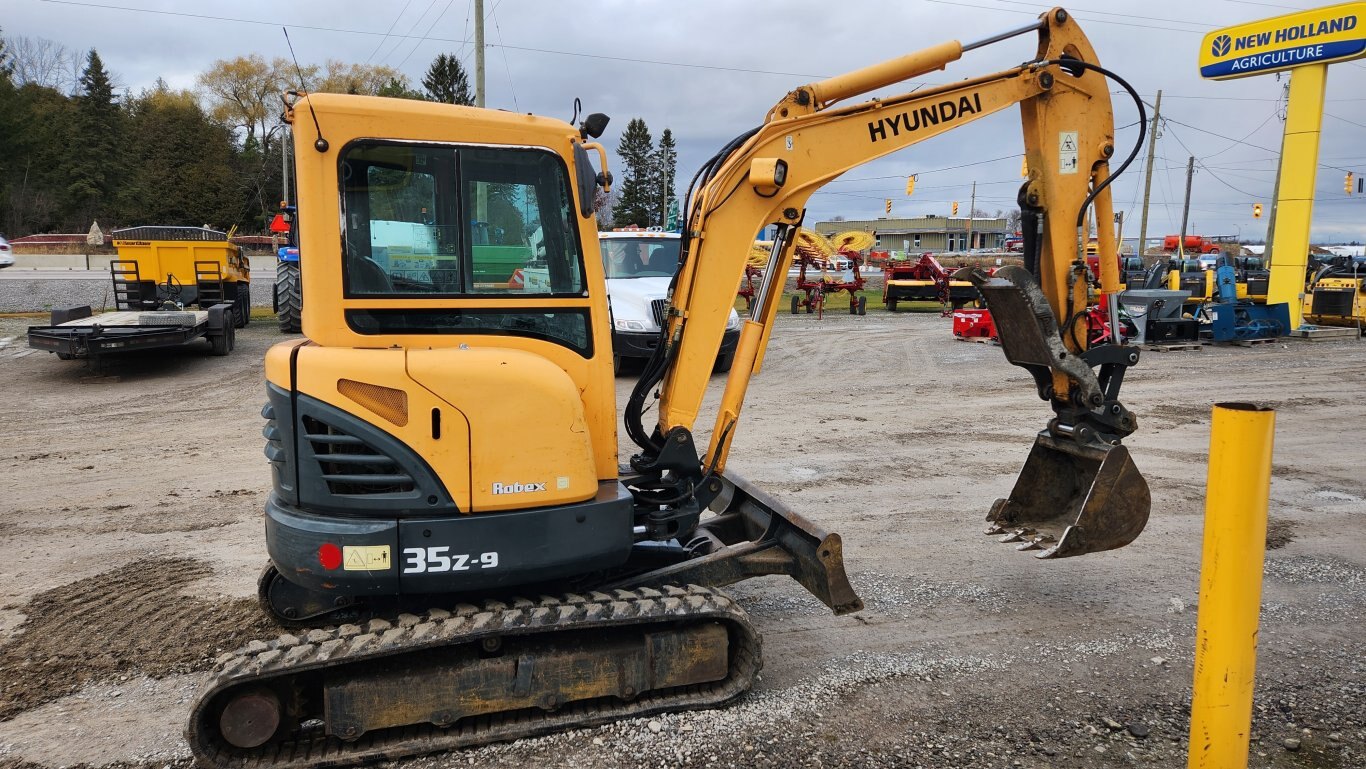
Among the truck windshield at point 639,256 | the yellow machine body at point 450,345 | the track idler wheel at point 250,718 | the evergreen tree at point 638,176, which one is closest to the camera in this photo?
the track idler wheel at point 250,718

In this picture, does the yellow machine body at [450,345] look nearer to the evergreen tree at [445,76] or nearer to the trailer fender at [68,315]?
the trailer fender at [68,315]

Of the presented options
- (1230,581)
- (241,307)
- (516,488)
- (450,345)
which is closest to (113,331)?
(241,307)

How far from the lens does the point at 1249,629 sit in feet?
9.30

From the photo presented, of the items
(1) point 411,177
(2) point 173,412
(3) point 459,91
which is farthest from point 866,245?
(3) point 459,91

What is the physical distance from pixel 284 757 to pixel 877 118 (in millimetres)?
4055

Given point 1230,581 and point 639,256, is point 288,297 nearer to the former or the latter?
point 639,256

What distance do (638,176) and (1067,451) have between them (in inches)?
3383

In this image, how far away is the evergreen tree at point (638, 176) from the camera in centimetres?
8031

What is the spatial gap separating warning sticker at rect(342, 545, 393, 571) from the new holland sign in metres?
25.0

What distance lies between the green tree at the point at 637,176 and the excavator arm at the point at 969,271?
7485 cm

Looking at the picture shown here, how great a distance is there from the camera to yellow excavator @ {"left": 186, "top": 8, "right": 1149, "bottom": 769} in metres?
3.62

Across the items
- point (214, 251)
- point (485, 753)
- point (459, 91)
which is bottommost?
point (485, 753)

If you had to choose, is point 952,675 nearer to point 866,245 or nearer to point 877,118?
point 877,118

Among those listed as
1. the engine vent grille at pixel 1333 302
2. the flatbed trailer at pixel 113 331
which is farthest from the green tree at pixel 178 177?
the engine vent grille at pixel 1333 302
